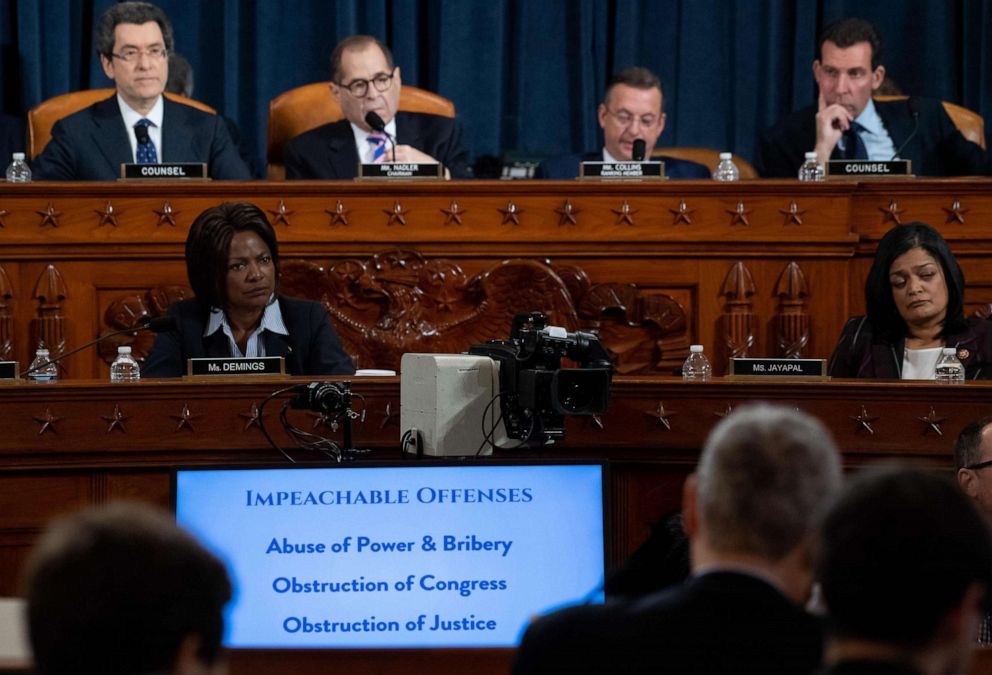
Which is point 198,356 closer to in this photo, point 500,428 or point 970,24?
point 500,428

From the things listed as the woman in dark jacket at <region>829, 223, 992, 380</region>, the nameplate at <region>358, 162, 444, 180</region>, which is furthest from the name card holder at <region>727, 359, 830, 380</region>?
the nameplate at <region>358, 162, 444, 180</region>

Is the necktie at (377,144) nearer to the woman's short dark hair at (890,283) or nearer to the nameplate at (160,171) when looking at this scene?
the nameplate at (160,171)

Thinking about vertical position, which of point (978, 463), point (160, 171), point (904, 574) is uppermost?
point (160, 171)

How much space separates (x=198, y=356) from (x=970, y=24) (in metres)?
4.43

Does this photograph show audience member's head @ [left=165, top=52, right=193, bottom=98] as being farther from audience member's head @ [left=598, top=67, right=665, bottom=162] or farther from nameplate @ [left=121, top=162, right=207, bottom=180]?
audience member's head @ [left=598, top=67, right=665, bottom=162]

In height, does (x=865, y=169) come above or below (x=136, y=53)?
below

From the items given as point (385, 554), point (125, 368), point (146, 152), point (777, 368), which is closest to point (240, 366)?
point (125, 368)

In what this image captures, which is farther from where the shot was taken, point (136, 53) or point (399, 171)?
point (136, 53)

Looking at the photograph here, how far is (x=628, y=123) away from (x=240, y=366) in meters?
2.51

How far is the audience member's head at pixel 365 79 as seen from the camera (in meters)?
5.43

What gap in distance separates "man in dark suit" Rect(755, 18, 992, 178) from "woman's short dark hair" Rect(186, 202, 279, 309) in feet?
7.51

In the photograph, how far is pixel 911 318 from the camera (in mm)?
4129

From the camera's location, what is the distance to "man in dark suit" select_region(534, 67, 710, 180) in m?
5.54

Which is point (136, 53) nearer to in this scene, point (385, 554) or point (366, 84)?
point (366, 84)
